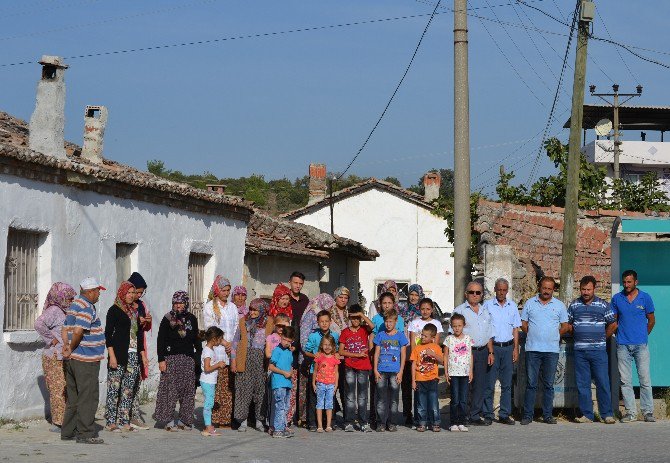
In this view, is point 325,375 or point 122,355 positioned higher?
point 122,355

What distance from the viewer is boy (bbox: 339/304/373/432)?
Result: 13484 mm

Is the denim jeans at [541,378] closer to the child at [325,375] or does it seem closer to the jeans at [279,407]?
the child at [325,375]

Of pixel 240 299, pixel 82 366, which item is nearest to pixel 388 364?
pixel 240 299

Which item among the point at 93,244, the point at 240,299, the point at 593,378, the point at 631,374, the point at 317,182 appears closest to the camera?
the point at 240,299

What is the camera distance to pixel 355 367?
13531 millimetres

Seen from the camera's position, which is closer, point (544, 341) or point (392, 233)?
point (544, 341)

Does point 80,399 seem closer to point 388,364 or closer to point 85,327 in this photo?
point 85,327

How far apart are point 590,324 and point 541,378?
3.01ft

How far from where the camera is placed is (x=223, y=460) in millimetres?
10750

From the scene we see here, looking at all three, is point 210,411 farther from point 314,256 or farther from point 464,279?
point 314,256

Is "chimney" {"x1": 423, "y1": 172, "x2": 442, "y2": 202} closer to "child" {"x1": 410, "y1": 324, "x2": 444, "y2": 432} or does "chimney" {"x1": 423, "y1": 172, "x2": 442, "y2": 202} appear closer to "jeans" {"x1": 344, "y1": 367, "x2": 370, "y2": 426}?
"child" {"x1": 410, "y1": 324, "x2": 444, "y2": 432}

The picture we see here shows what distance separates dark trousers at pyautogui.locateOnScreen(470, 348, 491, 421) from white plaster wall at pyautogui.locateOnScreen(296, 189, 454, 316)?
1260 inches

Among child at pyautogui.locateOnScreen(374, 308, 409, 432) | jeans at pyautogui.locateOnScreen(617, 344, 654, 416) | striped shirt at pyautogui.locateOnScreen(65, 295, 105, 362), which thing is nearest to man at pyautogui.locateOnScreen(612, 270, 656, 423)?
jeans at pyautogui.locateOnScreen(617, 344, 654, 416)

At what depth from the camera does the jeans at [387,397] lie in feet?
44.2
